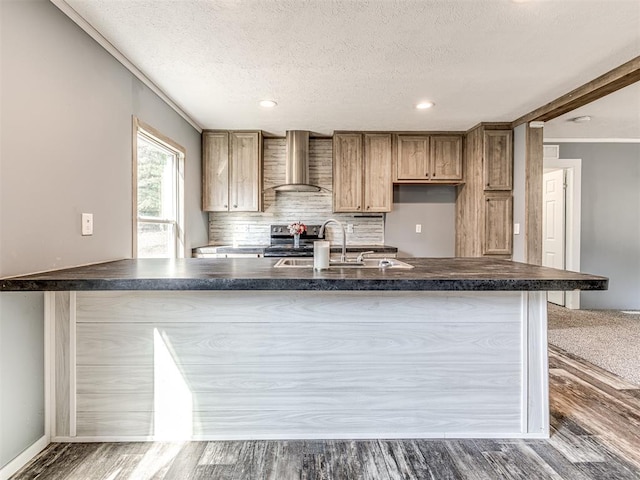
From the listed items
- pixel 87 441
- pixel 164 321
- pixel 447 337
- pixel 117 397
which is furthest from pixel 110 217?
pixel 447 337

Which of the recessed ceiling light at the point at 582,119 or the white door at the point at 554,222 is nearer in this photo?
the recessed ceiling light at the point at 582,119

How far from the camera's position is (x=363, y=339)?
1814 millimetres

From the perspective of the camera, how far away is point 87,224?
2041mm

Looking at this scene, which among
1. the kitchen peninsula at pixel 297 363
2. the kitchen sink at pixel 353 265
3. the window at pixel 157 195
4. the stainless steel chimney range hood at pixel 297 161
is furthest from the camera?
the stainless steel chimney range hood at pixel 297 161

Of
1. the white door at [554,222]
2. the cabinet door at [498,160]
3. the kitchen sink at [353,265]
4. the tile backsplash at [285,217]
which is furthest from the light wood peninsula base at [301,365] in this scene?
the white door at [554,222]

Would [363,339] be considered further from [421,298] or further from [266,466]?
[266,466]

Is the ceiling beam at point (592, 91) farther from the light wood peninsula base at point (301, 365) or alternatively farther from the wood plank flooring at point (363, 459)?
the wood plank flooring at point (363, 459)

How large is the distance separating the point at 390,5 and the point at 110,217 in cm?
207

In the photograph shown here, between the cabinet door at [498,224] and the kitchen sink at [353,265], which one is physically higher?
the cabinet door at [498,224]

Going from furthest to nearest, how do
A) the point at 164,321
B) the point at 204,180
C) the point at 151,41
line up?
1. the point at 204,180
2. the point at 151,41
3. the point at 164,321

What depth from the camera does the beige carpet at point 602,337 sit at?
9.39ft

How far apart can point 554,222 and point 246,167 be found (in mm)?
4226

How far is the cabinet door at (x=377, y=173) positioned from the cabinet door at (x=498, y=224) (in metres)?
1.09

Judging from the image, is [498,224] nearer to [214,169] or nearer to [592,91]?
[592,91]
